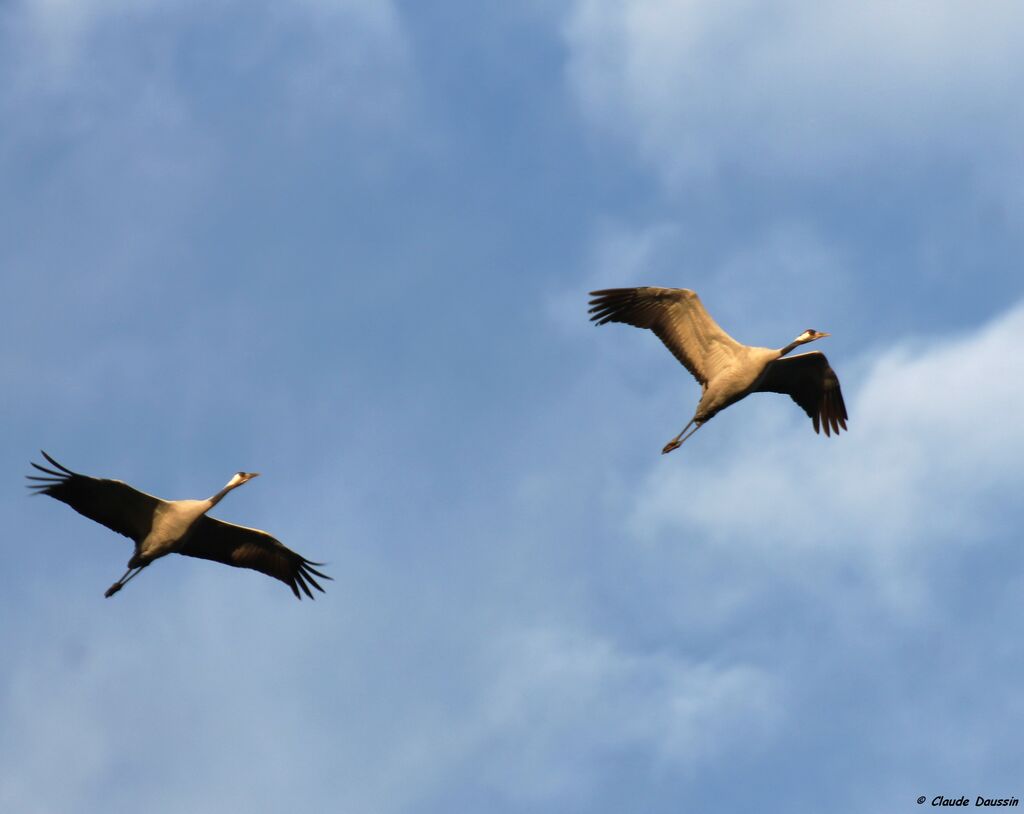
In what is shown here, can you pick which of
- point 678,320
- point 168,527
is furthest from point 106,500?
point 678,320

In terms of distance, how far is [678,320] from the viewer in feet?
72.3

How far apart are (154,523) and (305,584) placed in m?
2.87

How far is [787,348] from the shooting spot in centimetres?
2230

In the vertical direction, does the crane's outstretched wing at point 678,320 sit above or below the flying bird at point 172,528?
above

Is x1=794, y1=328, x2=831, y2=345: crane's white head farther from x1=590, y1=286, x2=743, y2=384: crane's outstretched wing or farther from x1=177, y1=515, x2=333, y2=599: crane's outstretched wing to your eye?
x1=177, y1=515, x2=333, y2=599: crane's outstretched wing

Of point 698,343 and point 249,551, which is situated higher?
point 698,343

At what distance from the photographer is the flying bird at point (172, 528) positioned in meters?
20.1

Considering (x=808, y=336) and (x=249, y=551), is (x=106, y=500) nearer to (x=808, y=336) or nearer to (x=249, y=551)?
(x=249, y=551)

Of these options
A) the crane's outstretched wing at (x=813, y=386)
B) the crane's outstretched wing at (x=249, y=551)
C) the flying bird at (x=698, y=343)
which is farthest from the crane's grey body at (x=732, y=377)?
the crane's outstretched wing at (x=249, y=551)

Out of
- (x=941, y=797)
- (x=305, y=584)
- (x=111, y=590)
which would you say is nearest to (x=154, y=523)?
(x=111, y=590)

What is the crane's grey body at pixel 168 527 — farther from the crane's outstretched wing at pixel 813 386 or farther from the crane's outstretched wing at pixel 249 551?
the crane's outstretched wing at pixel 813 386

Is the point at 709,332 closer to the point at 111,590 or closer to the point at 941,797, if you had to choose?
the point at 941,797

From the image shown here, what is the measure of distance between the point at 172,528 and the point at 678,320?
8.15 metres

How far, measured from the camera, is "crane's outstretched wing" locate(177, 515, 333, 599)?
21688mm
